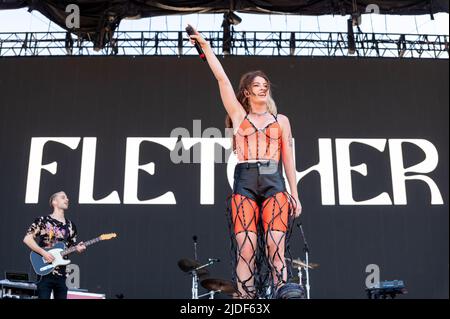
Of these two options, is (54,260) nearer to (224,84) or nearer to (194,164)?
(224,84)

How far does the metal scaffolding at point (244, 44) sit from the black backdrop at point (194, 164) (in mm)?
300

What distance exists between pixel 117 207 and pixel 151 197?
1.65ft

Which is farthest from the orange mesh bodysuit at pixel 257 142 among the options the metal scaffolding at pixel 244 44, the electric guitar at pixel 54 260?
the metal scaffolding at pixel 244 44

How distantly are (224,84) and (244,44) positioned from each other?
21.2 ft

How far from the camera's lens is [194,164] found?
7629 millimetres

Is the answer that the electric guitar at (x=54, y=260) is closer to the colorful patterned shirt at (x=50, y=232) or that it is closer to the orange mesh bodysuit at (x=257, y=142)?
the colorful patterned shirt at (x=50, y=232)

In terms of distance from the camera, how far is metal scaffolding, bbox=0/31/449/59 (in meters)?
8.41

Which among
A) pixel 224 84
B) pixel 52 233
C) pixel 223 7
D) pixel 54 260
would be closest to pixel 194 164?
pixel 223 7

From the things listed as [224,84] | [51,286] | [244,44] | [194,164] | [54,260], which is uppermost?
[244,44]

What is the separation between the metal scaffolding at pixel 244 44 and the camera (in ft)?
27.6

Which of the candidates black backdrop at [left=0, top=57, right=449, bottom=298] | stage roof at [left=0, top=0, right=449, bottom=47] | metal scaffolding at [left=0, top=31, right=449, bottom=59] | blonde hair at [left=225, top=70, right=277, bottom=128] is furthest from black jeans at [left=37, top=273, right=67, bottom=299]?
metal scaffolding at [left=0, top=31, right=449, bottom=59]

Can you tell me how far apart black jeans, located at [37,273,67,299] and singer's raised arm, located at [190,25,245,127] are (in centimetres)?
267

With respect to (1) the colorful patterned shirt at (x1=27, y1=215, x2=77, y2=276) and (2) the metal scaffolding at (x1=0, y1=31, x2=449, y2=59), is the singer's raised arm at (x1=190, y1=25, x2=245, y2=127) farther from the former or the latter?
(2) the metal scaffolding at (x1=0, y1=31, x2=449, y2=59)

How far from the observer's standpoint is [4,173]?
300 inches
